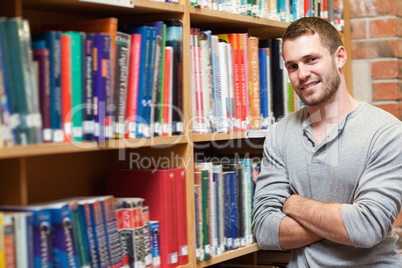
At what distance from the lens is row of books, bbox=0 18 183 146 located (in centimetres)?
117

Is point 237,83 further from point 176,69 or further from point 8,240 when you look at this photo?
point 8,240

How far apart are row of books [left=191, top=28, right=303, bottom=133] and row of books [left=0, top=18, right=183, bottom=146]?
5.5 inches

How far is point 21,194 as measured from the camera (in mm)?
1255

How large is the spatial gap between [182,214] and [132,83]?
17.9 inches

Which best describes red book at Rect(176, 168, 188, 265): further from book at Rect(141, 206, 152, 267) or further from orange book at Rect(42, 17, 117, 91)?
orange book at Rect(42, 17, 117, 91)

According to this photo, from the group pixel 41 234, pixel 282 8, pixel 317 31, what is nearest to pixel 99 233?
pixel 41 234

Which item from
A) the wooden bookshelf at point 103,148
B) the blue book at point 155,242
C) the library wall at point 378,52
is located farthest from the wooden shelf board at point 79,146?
the library wall at point 378,52

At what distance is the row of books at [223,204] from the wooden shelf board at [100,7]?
52 cm

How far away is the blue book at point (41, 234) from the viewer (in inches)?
47.9

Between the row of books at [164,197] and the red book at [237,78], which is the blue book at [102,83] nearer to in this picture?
the row of books at [164,197]

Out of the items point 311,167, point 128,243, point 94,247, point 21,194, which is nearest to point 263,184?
point 311,167

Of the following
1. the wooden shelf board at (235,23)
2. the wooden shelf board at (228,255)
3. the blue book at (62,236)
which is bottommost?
the wooden shelf board at (228,255)

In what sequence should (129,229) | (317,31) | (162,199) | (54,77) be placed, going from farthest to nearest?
(317,31) → (162,199) → (129,229) → (54,77)

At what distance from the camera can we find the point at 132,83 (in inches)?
58.1
